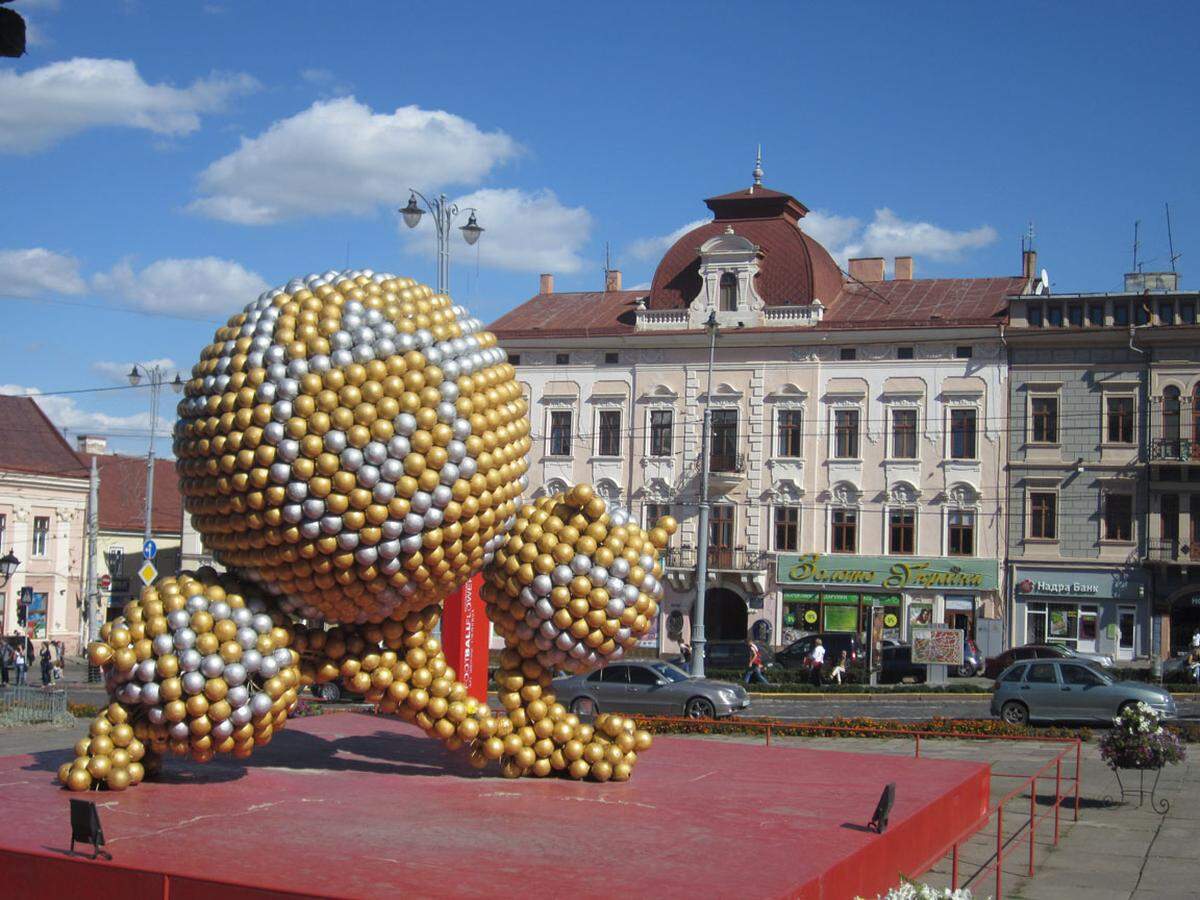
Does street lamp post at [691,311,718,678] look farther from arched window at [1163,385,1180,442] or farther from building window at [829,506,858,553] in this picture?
arched window at [1163,385,1180,442]

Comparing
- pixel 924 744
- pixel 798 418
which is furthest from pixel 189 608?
pixel 798 418

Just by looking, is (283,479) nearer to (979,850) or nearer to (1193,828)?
(979,850)

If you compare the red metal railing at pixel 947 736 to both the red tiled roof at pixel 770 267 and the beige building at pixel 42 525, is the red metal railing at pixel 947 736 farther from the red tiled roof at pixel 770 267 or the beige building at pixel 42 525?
the beige building at pixel 42 525

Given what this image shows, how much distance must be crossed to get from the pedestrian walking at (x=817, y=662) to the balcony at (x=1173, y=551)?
11.0m

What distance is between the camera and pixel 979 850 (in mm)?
14633

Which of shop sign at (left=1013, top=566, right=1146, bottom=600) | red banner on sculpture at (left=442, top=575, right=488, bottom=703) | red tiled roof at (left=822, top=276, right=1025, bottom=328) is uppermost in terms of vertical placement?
red tiled roof at (left=822, top=276, right=1025, bottom=328)

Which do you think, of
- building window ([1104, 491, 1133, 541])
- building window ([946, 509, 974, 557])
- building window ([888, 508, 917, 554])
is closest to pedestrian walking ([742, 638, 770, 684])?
building window ([888, 508, 917, 554])

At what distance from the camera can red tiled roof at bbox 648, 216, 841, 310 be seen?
45562 mm

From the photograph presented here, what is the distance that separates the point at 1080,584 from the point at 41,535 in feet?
118

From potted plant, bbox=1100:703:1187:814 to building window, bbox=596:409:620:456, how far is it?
99.6 ft

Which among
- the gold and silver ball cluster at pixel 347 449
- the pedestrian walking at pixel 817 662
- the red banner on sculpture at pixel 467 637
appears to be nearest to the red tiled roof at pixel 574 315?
the pedestrian walking at pixel 817 662

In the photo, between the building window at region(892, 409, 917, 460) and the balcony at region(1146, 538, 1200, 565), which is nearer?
the balcony at region(1146, 538, 1200, 565)

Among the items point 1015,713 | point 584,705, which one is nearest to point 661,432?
point 584,705

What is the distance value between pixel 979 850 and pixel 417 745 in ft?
22.0
